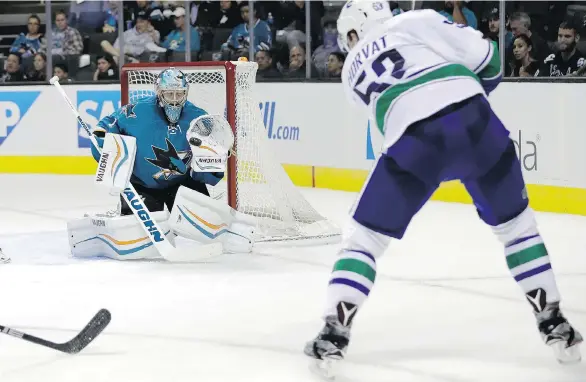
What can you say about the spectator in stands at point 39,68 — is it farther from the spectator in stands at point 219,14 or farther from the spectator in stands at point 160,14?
the spectator in stands at point 219,14

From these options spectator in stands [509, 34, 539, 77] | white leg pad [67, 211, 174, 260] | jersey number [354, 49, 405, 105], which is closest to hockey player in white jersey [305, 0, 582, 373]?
jersey number [354, 49, 405, 105]

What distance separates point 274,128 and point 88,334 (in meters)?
4.68

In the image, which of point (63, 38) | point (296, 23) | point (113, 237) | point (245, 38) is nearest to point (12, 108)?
point (63, 38)

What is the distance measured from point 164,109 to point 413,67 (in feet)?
7.63

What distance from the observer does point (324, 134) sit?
7.30 m

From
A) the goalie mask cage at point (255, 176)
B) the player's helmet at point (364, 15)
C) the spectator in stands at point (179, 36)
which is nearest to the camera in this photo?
the player's helmet at point (364, 15)

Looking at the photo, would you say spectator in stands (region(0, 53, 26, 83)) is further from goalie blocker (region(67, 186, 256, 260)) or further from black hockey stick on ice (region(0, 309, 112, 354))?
black hockey stick on ice (region(0, 309, 112, 354))

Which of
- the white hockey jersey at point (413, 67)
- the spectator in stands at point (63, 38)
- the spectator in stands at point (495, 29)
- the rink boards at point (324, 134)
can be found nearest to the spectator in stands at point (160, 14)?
the spectator in stands at point (63, 38)

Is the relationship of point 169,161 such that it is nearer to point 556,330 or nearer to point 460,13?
point 556,330

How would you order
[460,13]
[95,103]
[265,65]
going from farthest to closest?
[95,103]
[265,65]
[460,13]

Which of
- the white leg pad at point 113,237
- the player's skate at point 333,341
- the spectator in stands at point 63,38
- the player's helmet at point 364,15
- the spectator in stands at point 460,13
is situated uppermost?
the player's helmet at point 364,15

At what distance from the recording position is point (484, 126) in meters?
2.67

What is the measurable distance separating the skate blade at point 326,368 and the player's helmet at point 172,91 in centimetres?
223

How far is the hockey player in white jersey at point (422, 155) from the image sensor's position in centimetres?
265
